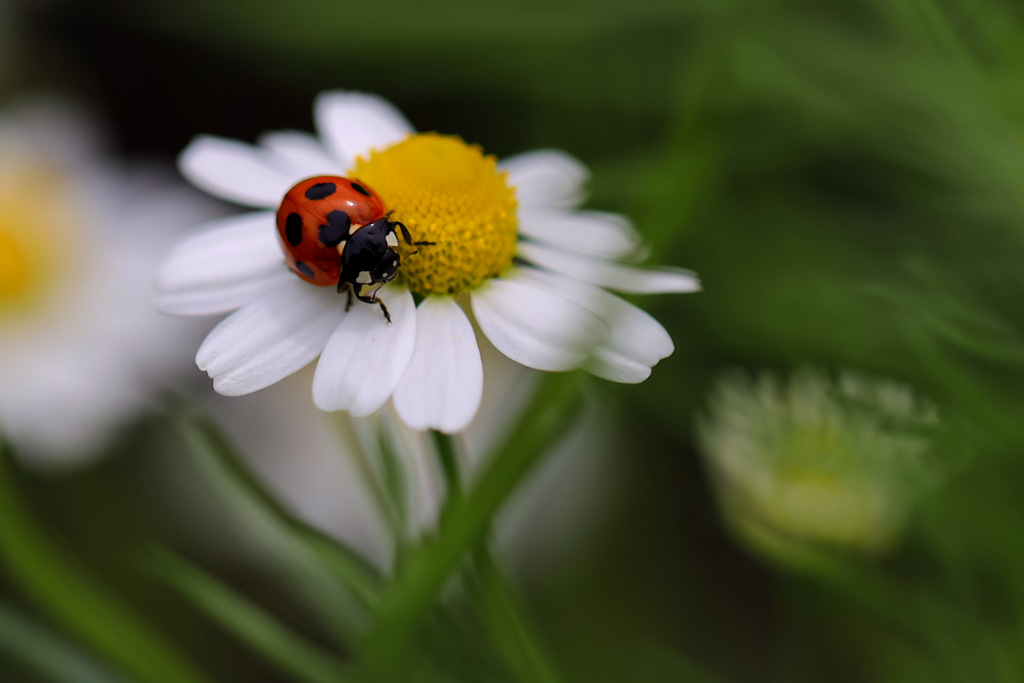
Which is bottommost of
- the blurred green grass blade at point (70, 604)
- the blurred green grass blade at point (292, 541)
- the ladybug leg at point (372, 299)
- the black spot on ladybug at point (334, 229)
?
the blurred green grass blade at point (70, 604)

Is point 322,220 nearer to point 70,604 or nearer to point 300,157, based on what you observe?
point 300,157

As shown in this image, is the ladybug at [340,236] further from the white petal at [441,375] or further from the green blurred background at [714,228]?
the green blurred background at [714,228]

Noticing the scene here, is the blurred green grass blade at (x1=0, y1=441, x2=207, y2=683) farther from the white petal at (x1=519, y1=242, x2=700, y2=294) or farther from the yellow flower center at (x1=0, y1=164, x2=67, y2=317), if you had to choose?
the yellow flower center at (x1=0, y1=164, x2=67, y2=317)

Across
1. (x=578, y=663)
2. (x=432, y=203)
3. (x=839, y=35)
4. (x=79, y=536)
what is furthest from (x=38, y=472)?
(x=839, y=35)

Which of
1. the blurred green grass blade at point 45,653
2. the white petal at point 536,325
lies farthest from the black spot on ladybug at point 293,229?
the blurred green grass blade at point 45,653

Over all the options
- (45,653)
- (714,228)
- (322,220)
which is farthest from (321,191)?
(714,228)

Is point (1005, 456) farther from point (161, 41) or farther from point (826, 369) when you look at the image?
point (161, 41)
